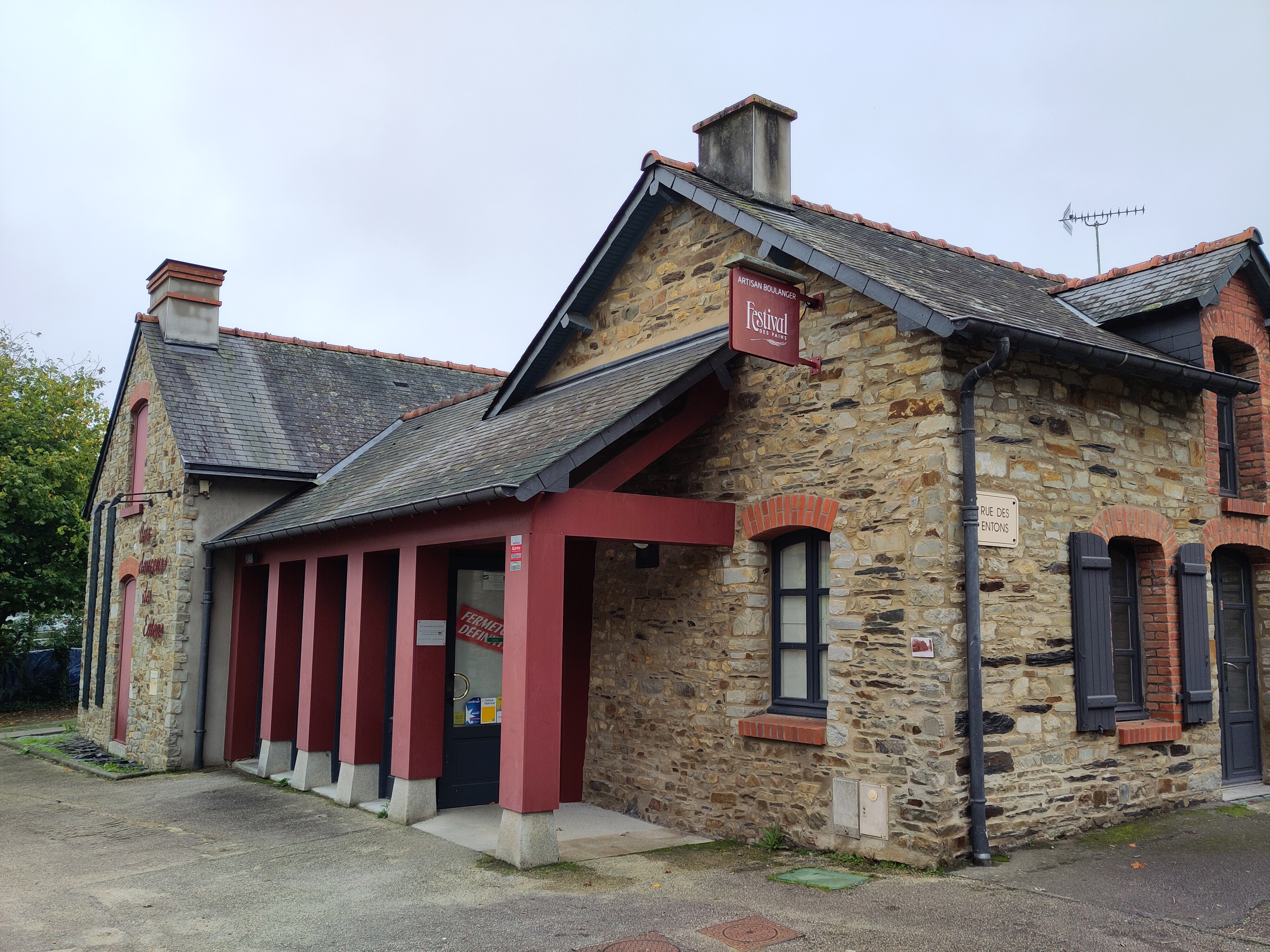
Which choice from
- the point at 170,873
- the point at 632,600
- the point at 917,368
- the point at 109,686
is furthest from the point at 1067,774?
the point at 109,686

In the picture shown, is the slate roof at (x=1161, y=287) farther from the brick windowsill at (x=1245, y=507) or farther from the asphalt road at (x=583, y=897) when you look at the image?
the asphalt road at (x=583, y=897)

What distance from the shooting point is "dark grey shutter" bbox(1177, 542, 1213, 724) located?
8273 millimetres

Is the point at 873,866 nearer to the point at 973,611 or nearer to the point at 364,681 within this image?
the point at 973,611

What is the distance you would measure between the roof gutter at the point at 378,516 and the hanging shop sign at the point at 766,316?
6.48 feet

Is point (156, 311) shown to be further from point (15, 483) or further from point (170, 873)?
point (170, 873)

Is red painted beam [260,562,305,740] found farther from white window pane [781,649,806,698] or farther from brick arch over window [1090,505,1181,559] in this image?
brick arch over window [1090,505,1181,559]

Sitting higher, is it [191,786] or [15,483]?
[15,483]

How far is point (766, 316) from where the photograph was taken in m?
7.55

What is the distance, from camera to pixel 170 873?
7.50m

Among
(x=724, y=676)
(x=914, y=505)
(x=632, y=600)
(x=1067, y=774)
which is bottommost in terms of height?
(x=1067, y=774)

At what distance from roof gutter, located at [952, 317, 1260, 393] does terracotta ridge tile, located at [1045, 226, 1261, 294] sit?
1.39 metres

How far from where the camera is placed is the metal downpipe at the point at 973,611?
6.69m

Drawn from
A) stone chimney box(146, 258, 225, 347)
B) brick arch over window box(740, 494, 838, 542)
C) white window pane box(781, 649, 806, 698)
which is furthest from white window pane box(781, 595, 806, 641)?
stone chimney box(146, 258, 225, 347)

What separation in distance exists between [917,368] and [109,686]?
13068 millimetres
